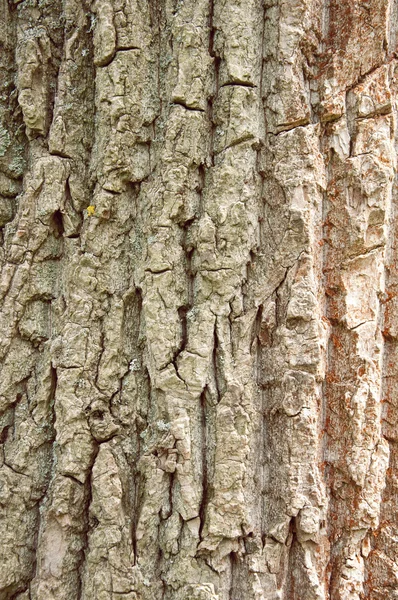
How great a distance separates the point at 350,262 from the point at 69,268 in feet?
2.84

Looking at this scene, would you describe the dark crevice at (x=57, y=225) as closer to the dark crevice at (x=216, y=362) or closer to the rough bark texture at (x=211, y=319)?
the rough bark texture at (x=211, y=319)

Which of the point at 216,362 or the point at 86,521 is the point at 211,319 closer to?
the point at 216,362

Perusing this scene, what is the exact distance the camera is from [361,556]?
144cm

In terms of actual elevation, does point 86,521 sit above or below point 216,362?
below

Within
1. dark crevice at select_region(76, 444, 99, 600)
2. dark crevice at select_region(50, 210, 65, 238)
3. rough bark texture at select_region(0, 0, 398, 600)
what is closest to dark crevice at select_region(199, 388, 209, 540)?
rough bark texture at select_region(0, 0, 398, 600)

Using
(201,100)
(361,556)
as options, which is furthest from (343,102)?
(361,556)

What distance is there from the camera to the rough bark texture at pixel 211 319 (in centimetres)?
138

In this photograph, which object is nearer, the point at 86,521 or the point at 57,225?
the point at 86,521

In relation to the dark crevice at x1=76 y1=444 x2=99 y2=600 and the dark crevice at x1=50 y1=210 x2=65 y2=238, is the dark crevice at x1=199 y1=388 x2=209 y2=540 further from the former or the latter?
the dark crevice at x1=50 y1=210 x2=65 y2=238

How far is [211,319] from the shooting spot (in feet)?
4.59

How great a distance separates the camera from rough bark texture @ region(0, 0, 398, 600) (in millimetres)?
1375

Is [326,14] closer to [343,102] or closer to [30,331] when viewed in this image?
[343,102]

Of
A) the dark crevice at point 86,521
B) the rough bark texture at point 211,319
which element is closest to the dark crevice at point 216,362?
the rough bark texture at point 211,319

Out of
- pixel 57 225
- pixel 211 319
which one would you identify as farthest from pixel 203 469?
pixel 57 225
